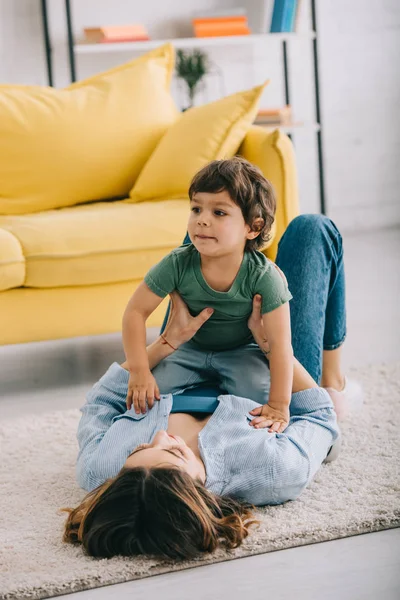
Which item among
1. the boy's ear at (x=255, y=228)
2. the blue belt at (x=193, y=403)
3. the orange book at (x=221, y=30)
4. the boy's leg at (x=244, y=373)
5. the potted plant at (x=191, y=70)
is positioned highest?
the orange book at (x=221, y=30)

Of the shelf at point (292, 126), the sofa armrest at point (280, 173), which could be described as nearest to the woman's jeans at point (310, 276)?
the sofa armrest at point (280, 173)

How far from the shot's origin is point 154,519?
1181mm

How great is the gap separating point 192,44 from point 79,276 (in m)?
2.13

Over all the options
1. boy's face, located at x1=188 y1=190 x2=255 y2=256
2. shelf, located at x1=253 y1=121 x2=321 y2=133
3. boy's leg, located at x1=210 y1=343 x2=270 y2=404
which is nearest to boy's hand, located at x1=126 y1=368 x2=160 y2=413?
boy's leg, located at x1=210 y1=343 x2=270 y2=404

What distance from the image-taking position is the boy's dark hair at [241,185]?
143 cm

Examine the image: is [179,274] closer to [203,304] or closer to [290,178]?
[203,304]

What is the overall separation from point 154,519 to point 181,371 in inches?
16.8

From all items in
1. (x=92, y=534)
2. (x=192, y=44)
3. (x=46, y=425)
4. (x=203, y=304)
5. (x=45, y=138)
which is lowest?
(x=46, y=425)

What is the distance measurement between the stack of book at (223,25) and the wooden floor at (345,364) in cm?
118

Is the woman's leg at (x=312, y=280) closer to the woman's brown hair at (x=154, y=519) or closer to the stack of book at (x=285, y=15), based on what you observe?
the woman's brown hair at (x=154, y=519)

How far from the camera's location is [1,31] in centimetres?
405

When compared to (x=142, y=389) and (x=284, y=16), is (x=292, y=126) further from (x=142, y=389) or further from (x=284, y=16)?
(x=142, y=389)

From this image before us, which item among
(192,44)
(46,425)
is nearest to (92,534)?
(46,425)

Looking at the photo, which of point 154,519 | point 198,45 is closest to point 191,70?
point 198,45
